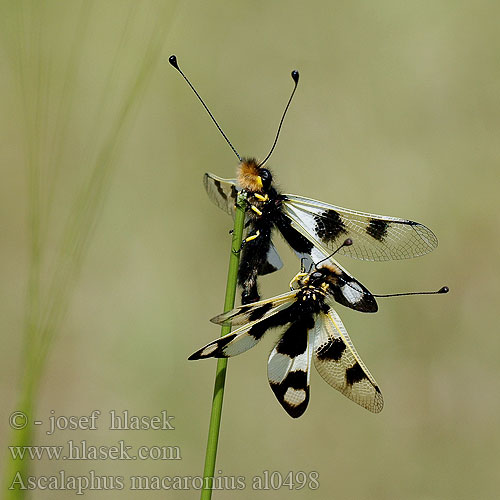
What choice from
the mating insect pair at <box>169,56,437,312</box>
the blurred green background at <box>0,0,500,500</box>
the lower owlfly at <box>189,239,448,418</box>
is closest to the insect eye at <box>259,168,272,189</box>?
the mating insect pair at <box>169,56,437,312</box>

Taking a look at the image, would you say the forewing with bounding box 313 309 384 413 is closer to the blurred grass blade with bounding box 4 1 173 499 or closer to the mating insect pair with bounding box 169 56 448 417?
the mating insect pair with bounding box 169 56 448 417

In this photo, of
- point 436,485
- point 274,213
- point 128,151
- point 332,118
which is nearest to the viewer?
point 274,213

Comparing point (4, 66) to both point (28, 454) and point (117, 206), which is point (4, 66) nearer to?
point (117, 206)

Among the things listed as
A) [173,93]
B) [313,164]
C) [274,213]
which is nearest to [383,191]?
[313,164]

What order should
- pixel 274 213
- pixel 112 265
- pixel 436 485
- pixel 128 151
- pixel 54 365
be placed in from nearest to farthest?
pixel 274 213 → pixel 436 485 → pixel 54 365 → pixel 112 265 → pixel 128 151

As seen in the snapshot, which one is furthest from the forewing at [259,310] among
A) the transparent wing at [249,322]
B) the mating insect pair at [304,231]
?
the mating insect pair at [304,231]

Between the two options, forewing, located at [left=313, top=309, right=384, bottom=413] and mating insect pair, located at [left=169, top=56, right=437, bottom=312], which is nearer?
forewing, located at [left=313, top=309, right=384, bottom=413]

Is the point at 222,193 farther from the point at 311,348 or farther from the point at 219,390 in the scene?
the point at 219,390

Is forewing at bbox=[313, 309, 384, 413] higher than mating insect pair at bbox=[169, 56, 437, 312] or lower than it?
lower
